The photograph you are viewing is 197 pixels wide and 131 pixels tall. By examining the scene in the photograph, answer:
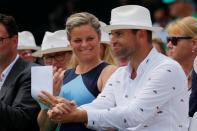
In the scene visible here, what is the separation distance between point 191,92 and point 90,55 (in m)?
0.97

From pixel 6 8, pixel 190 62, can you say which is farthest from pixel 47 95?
pixel 6 8

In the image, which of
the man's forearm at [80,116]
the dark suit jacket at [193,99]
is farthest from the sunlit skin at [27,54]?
the man's forearm at [80,116]

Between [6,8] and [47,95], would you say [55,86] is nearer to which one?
[47,95]

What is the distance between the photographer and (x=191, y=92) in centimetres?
721

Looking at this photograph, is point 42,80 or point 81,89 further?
point 81,89

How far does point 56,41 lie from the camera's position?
8.74m

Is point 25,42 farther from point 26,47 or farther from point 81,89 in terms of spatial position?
point 81,89

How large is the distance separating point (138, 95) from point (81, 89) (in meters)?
0.93

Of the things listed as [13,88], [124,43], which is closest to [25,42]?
[13,88]

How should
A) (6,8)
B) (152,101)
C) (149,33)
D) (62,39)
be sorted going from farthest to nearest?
1. (6,8)
2. (62,39)
3. (149,33)
4. (152,101)

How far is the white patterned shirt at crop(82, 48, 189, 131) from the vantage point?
6367mm

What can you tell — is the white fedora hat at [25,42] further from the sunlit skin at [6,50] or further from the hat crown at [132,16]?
the hat crown at [132,16]

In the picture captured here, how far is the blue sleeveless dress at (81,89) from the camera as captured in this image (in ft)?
23.5

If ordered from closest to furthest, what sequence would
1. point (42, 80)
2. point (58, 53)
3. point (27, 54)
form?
point (42, 80) → point (58, 53) → point (27, 54)
